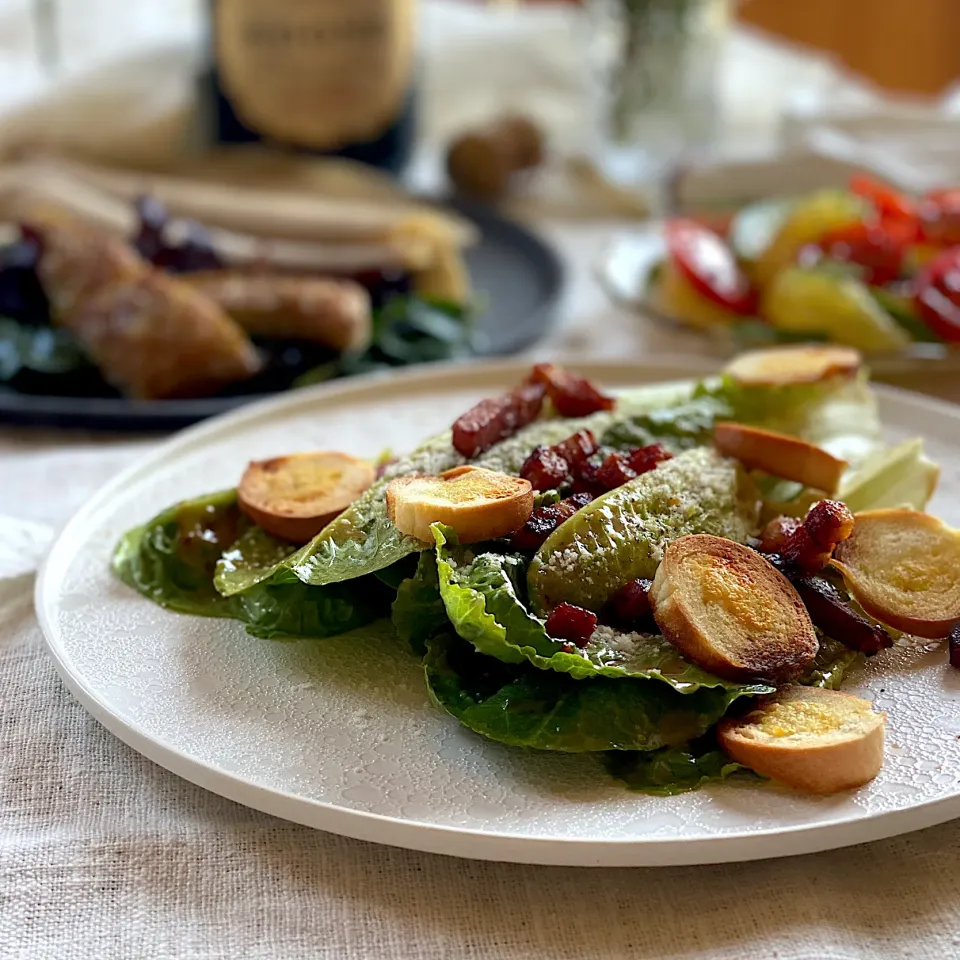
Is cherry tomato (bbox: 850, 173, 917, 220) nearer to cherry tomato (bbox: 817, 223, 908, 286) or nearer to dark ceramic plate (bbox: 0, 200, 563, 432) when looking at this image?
cherry tomato (bbox: 817, 223, 908, 286)

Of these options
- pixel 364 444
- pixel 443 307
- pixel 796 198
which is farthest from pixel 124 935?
pixel 796 198

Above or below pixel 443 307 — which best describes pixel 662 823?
above

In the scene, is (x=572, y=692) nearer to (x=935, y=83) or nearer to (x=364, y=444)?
(x=364, y=444)

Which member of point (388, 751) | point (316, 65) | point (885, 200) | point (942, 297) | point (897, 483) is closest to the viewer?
point (388, 751)

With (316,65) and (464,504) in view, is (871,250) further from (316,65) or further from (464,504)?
(316,65)

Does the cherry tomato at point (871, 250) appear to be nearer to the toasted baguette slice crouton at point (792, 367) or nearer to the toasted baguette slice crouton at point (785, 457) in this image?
the toasted baguette slice crouton at point (792, 367)

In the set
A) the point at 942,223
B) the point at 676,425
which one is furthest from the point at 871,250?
the point at 676,425
